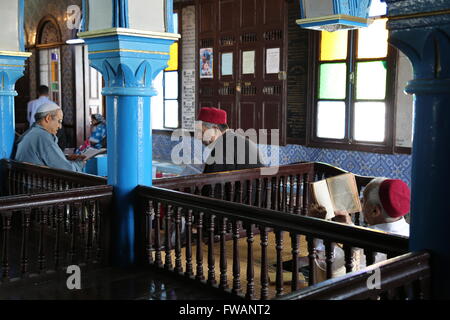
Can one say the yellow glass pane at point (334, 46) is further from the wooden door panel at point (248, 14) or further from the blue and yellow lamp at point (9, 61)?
the blue and yellow lamp at point (9, 61)

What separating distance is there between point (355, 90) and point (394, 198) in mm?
5141

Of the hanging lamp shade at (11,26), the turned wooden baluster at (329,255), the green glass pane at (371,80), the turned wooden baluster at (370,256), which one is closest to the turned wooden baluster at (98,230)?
the turned wooden baluster at (329,255)

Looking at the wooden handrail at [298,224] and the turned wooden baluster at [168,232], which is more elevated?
the wooden handrail at [298,224]

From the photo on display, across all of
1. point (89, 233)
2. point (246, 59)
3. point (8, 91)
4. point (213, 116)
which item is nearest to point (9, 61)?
point (8, 91)

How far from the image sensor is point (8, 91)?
22.6 ft

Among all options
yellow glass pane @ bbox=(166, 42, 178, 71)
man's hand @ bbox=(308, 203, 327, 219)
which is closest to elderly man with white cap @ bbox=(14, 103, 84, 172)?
man's hand @ bbox=(308, 203, 327, 219)

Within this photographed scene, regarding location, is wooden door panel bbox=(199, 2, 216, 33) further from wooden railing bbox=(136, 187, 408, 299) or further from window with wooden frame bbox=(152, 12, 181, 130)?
wooden railing bbox=(136, 187, 408, 299)

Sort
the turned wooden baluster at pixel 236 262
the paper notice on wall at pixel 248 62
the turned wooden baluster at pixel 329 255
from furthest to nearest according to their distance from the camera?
the paper notice on wall at pixel 248 62, the turned wooden baluster at pixel 236 262, the turned wooden baluster at pixel 329 255

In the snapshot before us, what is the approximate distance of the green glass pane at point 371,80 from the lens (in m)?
7.89

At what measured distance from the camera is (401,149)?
772 cm

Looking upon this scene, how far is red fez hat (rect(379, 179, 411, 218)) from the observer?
330cm

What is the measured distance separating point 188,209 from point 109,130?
3.86 feet

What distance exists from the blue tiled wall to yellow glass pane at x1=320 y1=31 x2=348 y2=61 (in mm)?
1431

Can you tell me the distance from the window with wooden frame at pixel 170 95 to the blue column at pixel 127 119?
644 cm
